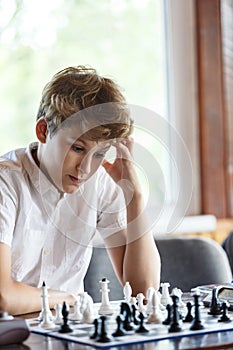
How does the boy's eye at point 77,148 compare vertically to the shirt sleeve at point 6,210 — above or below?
above

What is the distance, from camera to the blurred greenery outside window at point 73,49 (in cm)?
324

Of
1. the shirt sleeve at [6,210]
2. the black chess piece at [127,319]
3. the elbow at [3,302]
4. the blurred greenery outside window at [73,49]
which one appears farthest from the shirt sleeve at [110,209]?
the blurred greenery outside window at [73,49]

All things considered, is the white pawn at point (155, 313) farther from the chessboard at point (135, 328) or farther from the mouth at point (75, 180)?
the mouth at point (75, 180)

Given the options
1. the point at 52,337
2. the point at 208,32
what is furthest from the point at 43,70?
the point at 52,337

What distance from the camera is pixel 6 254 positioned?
6.43 ft

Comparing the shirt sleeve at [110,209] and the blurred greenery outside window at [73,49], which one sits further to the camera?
the blurred greenery outside window at [73,49]

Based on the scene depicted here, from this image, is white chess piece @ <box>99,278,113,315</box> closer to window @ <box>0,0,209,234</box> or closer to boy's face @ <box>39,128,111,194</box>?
boy's face @ <box>39,128,111,194</box>

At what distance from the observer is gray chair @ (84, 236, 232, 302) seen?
2646mm

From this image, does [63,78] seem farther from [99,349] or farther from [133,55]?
[133,55]

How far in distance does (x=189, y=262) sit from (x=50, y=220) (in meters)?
0.67

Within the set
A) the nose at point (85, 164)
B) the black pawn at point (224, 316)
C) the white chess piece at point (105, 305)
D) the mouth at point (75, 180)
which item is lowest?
the black pawn at point (224, 316)

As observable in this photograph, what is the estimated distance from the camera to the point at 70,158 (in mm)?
2029

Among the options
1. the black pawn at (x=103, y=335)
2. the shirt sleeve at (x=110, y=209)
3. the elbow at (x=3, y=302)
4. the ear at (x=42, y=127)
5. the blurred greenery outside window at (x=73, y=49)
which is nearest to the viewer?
the black pawn at (x=103, y=335)

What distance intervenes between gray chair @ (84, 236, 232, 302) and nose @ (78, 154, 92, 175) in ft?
2.01
